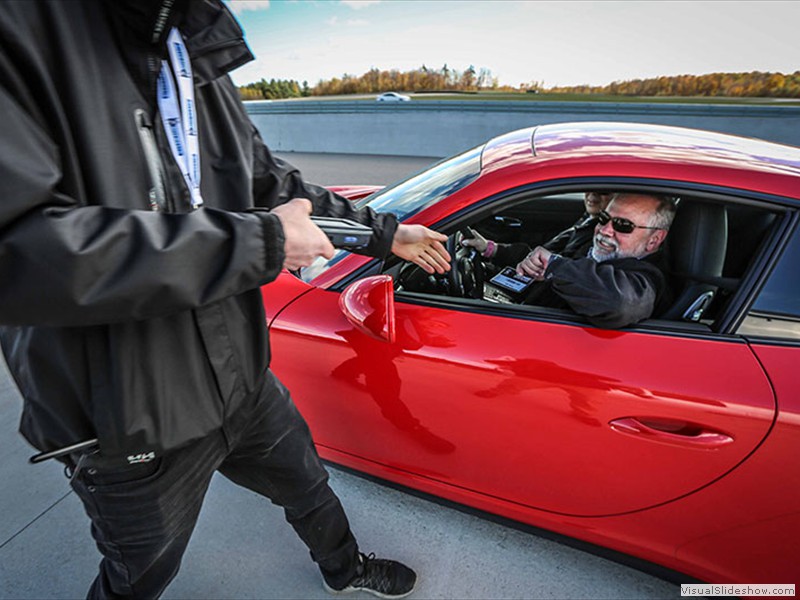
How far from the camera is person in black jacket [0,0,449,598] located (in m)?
0.63

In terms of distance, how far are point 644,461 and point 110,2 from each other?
60.0 inches

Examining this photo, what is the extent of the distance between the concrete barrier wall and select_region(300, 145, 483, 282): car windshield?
28.0 feet

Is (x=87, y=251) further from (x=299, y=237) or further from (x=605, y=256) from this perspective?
(x=605, y=256)

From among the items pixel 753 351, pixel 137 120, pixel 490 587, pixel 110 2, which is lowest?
pixel 490 587

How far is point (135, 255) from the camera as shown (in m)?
0.67

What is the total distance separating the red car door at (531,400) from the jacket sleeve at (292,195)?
27 centimetres

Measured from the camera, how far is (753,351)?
1.15 metres

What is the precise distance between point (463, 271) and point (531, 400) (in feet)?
2.21

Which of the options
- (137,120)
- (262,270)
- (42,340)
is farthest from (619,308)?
(42,340)

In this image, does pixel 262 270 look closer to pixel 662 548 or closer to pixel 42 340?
pixel 42 340

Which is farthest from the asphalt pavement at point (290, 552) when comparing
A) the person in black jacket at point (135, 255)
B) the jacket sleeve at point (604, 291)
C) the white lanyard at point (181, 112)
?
the white lanyard at point (181, 112)

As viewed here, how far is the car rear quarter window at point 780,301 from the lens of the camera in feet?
3.85

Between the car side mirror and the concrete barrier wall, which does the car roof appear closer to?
the car side mirror

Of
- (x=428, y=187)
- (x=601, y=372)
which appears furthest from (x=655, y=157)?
(x=428, y=187)
